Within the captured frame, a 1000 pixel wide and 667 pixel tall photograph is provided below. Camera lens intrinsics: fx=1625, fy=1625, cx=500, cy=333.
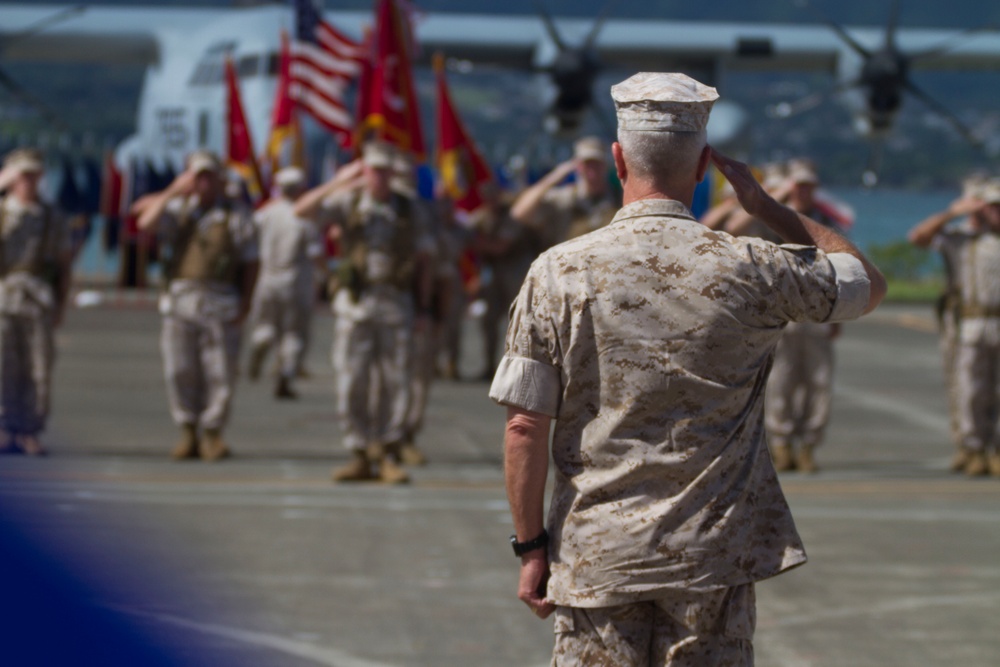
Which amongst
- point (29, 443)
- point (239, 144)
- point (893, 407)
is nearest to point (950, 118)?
point (239, 144)

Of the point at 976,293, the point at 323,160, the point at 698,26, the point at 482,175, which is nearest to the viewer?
the point at 976,293

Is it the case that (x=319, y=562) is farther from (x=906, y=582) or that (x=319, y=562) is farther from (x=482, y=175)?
(x=482, y=175)

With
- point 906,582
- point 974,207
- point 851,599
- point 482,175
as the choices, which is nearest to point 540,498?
point 851,599

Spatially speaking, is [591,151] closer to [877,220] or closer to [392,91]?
[392,91]

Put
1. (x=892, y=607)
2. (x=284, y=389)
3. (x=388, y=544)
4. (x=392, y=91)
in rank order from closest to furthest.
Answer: (x=892, y=607)
(x=388, y=544)
(x=392, y=91)
(x=284, y=389)

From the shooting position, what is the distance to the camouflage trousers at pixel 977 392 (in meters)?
10.3

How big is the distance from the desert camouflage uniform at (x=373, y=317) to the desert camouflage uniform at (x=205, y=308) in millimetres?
959

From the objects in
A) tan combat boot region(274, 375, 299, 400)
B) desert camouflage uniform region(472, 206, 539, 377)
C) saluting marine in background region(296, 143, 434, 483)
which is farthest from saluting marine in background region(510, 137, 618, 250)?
desert camouflage uniform region(472, 206, 539, 377)

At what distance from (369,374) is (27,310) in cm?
234

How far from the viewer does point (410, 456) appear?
10.5 meters

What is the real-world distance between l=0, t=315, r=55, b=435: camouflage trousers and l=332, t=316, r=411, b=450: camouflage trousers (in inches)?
80.2

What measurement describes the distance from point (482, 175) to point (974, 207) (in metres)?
7.12

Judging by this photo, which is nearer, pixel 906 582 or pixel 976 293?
pixel 906 582

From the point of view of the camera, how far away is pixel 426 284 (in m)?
9.82
